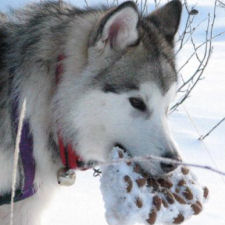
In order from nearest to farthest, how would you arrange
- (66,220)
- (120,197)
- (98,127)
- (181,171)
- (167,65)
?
(120,197), (181,171), (98,127), (167,65), (66,220)

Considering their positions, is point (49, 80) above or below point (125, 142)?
above

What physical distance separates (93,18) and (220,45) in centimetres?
692

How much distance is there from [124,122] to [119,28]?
16.3 inches

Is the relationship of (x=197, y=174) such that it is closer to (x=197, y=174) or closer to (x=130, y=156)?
(x=197, y=174)

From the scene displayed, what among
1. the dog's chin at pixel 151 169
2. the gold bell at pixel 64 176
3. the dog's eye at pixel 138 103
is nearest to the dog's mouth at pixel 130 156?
the dog's chin at pixel 151 169

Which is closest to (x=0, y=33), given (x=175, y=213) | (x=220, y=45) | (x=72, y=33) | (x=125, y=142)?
(x=72, y=33)

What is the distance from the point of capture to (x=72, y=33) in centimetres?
207

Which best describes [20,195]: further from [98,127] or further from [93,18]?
[93,18]

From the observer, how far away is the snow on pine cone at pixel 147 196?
160 cm

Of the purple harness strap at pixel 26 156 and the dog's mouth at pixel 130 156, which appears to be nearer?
the dog's mouth at pixel 130 156

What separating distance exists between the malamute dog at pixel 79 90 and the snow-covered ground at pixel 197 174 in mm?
307

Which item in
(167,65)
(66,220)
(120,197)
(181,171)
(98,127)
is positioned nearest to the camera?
(120,197)

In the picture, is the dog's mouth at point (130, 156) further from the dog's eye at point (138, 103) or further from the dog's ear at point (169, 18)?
the dog's ear at point (169, 18)

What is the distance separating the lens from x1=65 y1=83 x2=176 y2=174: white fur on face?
185 centimetres
